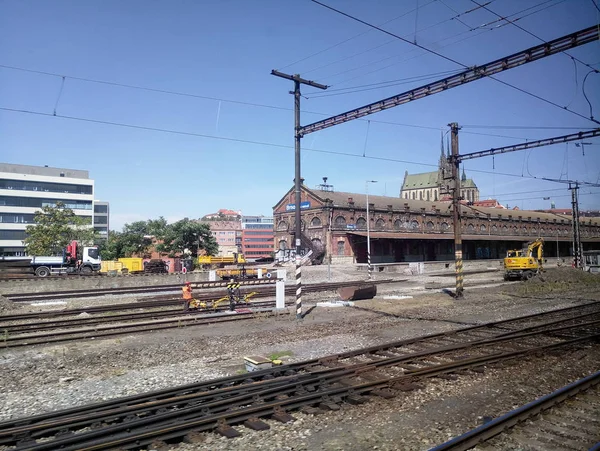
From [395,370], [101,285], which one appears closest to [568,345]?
[395,370]

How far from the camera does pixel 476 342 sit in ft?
35.2

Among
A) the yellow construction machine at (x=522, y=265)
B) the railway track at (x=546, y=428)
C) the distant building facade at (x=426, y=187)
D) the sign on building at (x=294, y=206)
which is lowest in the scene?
the railway track at (x=546, y=428)

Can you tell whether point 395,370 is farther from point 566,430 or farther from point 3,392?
point 3,392

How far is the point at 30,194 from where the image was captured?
75.4 meters

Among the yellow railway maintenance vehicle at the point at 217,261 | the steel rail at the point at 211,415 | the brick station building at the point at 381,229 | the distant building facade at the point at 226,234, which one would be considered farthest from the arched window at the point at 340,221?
the distant building facade at the point at 226,234

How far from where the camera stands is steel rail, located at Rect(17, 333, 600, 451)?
207 inches

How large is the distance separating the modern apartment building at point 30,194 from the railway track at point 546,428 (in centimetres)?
7931

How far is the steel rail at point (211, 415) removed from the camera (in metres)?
5.27

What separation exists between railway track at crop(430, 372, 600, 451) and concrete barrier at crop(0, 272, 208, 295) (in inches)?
1186

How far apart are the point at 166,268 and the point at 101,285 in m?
14.7

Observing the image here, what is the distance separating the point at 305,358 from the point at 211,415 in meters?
4.18

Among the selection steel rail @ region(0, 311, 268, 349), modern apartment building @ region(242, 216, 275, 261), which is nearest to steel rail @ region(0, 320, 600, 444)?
steel rail @ region(0, 311, 268, 349)

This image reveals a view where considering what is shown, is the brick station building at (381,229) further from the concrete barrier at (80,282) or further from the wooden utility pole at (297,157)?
the wooden utility pole at (297,157)

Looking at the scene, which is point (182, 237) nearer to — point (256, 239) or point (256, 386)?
point (256, 239)
